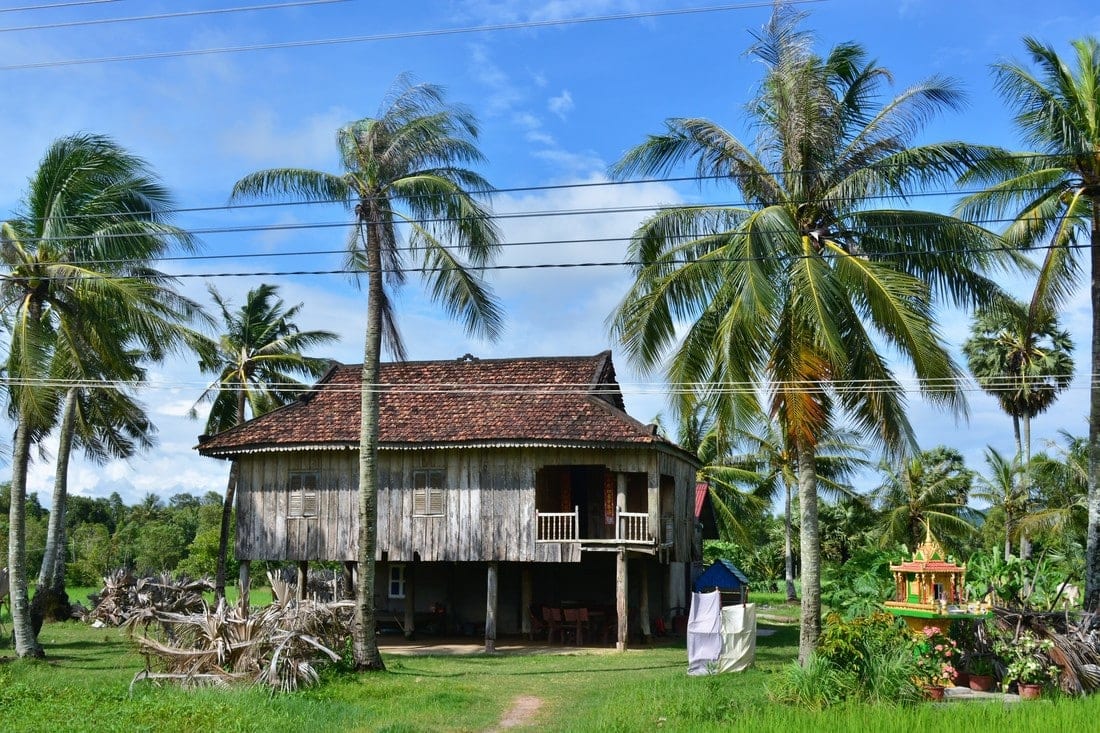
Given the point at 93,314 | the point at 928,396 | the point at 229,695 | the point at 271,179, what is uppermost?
the point at 271,179

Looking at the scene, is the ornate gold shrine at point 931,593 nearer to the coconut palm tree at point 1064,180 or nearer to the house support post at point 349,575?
the coconut palm tree at point 1064,180

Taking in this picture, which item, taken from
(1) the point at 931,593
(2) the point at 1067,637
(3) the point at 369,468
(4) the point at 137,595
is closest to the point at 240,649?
(3) the point at 369,468

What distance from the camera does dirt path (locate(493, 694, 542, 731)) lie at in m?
14.0

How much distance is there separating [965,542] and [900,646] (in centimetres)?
3254

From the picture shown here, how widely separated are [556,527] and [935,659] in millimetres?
12011

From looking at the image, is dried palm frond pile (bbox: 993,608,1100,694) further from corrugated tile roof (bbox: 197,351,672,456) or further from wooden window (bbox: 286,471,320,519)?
wooden window (bbox: 286,471,320,519)

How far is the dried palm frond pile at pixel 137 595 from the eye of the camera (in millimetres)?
27828

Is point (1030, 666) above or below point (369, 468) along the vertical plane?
below

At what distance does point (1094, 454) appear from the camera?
57.7 ft

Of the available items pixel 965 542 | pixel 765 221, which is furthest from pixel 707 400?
pixel 965 542

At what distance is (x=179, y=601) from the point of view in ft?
89.6

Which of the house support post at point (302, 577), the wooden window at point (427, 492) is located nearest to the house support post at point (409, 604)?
the house support post at point (302, 577)

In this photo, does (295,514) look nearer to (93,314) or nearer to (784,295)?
(93,314)

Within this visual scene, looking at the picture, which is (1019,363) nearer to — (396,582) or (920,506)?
(920,506)
